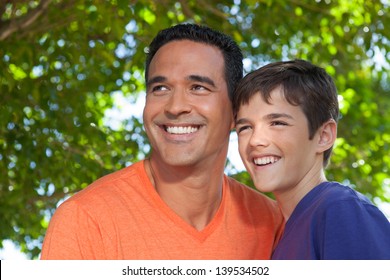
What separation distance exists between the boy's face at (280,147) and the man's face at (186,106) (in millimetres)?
422

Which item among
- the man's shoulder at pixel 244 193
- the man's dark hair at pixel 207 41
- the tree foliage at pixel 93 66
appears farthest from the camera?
the tree foliage at pixel 93 66

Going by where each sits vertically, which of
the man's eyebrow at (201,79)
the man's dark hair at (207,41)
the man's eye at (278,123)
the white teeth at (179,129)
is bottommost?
the white teeth at (179,129)

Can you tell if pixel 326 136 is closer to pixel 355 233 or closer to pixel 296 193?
pixel 296 193

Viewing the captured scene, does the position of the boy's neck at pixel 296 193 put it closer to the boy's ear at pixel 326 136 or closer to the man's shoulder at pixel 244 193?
the boy's ear at pixel 326 136

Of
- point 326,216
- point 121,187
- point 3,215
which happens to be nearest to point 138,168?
point 121,187

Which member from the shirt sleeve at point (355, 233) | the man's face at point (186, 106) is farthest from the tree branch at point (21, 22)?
the shirt sleeve at point (355, 233)

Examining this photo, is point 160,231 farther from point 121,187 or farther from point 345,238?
point 345,238

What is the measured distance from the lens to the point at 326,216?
8.87ft

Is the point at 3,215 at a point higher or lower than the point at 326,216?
lower

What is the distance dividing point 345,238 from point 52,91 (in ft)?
12.3

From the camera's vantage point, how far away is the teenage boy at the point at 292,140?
2922 mm

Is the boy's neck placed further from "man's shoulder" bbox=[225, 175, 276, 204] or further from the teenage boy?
"man's shoulder" bbox=[225, 175, 276, 204]

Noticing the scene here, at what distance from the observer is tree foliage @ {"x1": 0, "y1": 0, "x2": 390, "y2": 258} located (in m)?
6.06

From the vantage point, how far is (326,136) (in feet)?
10.7
